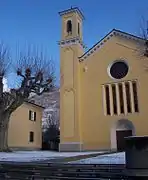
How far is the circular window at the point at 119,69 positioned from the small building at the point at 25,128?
13739 millimetres

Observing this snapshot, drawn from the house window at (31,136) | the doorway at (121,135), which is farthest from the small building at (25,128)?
the doorway at (121,135)

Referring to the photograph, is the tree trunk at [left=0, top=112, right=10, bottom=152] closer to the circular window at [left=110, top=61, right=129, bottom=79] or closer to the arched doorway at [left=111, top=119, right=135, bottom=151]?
the arched doorway at [left=111, top=119, right=135, bottom=151]

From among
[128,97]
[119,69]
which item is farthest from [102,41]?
[128,97]

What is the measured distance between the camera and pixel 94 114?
33500 millimetres

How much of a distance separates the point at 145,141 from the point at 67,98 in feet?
92.2

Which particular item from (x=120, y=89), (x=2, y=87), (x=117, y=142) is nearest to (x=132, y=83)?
(x=120, y=89)

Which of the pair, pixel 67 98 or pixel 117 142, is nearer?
pixel 117 142

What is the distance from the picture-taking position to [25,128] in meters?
39.8

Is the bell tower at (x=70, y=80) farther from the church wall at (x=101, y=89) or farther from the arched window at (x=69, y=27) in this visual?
the church wall at (x=101, y=89)

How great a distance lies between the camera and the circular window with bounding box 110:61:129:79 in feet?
111

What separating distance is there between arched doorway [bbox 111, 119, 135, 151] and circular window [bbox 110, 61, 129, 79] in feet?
17.8

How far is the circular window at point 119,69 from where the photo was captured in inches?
1328

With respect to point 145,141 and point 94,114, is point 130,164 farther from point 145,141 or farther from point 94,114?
point 94,114

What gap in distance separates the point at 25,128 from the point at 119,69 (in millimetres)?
15805
